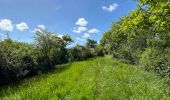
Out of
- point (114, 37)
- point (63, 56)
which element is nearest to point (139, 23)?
point (63, 56)

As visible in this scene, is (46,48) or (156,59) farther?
(46,48)

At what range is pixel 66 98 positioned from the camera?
10461mm

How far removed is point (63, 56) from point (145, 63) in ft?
77.3

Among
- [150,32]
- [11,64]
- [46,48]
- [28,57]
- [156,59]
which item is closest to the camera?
[11,64]

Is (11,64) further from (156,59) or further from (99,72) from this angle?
(156,59)

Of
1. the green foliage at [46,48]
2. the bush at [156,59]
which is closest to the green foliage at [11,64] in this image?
the green foliage at [46,48]

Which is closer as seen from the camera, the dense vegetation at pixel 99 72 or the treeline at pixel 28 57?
the dense vegetation at pixel 99 72

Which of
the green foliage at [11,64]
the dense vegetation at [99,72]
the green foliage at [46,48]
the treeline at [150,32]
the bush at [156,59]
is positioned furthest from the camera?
the green foliage at [46,48]

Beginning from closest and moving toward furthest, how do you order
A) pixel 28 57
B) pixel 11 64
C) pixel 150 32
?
pixel 11 64 → pixel 28 57 → pixel 150 32

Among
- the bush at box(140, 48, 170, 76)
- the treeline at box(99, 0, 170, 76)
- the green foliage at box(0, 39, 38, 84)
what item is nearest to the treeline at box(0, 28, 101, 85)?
the green foliage at box(0, 39, 38, 84)

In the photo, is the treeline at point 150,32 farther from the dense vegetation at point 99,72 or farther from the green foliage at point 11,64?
the green foliage at point 11,64

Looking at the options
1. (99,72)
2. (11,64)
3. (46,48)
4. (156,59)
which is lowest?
(99,72)

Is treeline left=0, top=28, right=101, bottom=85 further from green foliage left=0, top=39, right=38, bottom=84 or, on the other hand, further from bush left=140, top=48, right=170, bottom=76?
bush left=140, top=48, right=170, bottom=76

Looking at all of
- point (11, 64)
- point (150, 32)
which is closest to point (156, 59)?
point (150, 32)
